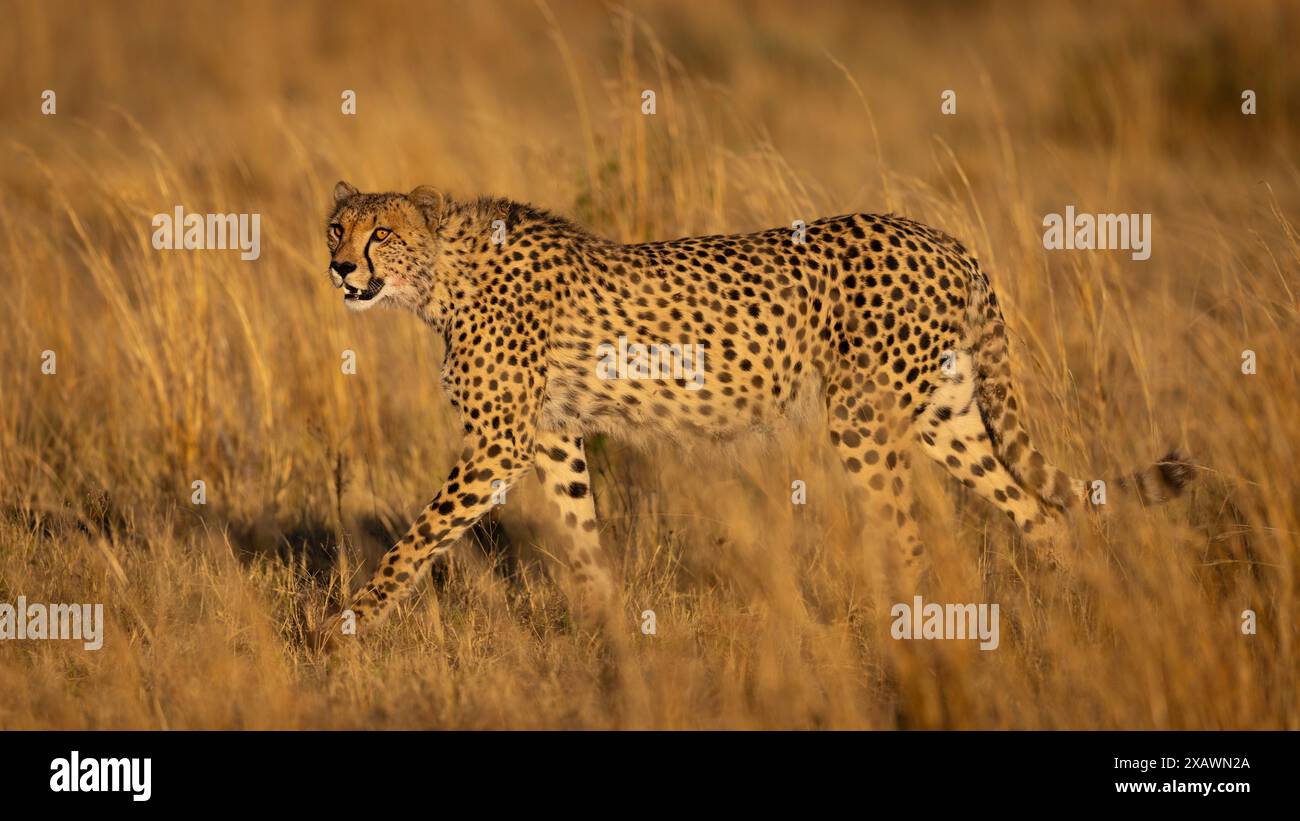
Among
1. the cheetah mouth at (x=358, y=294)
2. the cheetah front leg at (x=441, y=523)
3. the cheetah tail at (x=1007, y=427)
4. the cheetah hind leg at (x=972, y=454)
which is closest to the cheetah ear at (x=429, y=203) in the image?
the cheetah mouth at (x=358, y=294)

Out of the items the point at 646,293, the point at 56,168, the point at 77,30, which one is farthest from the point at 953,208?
the point at 77,30

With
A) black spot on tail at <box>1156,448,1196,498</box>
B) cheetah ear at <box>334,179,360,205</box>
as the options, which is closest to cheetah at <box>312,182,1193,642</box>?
black spot on tail at <box>1156,448,1196,498</box>

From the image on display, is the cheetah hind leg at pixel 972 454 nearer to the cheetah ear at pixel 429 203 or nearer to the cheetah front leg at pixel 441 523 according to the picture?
the cheetah front leg at pixel 441 523

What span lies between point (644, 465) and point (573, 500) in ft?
3.69

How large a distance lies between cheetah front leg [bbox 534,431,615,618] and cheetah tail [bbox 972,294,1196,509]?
1.43 metres

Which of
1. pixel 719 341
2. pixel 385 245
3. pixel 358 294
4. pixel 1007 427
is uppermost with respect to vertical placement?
pixel 385 245

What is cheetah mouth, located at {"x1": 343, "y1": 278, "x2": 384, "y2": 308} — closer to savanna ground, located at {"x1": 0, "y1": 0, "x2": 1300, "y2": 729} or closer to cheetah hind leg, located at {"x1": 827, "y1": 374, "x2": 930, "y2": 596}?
savanna ground, located at {"x1": 0, "y1": 0, "x2": 1300, "y2": 729}

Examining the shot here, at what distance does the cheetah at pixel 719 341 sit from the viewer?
5.12 m

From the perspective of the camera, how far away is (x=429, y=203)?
5305 mm

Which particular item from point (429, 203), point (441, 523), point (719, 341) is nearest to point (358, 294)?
point (429, 203)

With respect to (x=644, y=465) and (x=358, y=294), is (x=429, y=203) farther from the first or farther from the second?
(x=644, y=465)

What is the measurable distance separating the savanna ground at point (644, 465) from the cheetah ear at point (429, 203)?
1.25 m

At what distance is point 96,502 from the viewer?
6348 millimetres

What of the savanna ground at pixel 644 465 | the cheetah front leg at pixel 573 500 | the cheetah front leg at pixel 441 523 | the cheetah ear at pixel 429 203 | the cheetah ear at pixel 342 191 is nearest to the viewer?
the savanna ground at pixel 644 465
